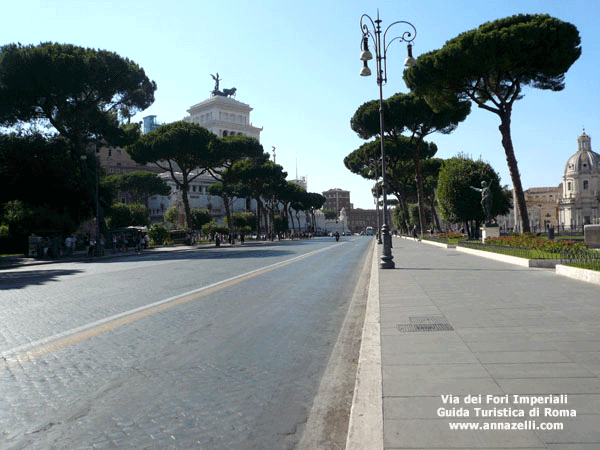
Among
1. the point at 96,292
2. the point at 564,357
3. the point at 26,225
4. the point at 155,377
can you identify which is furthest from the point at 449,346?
the point at 26,225

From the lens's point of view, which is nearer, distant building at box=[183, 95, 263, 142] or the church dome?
the church dome

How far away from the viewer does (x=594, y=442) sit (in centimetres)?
305

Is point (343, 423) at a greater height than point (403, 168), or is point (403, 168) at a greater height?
point (403, 168)

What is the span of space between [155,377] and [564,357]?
366cm

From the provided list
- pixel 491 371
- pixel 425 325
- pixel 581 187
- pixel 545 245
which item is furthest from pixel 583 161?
pixel 491 371

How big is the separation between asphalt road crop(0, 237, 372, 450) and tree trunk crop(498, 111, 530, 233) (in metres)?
18.9

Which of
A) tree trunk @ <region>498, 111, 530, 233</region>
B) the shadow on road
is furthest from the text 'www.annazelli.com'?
tree trunk @ <region>498, 111, 530, 233</region>

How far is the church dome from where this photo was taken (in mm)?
112375

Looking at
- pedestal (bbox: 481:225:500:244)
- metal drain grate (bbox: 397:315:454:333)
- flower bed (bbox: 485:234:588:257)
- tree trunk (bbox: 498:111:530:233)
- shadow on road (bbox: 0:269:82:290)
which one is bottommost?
shadow on road (bbox: 0:269:82:290)

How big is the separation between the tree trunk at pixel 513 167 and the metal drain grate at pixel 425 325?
69.3 feet

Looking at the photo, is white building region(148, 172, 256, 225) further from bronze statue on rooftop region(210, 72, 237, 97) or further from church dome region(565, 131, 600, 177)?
church dome region(565, 131, 600, 177)

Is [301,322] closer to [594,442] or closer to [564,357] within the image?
[564,357]

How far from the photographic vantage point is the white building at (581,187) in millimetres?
107375

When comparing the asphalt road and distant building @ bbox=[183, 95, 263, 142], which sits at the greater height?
distant building @ bbox=[183, 95, 263, 142]
